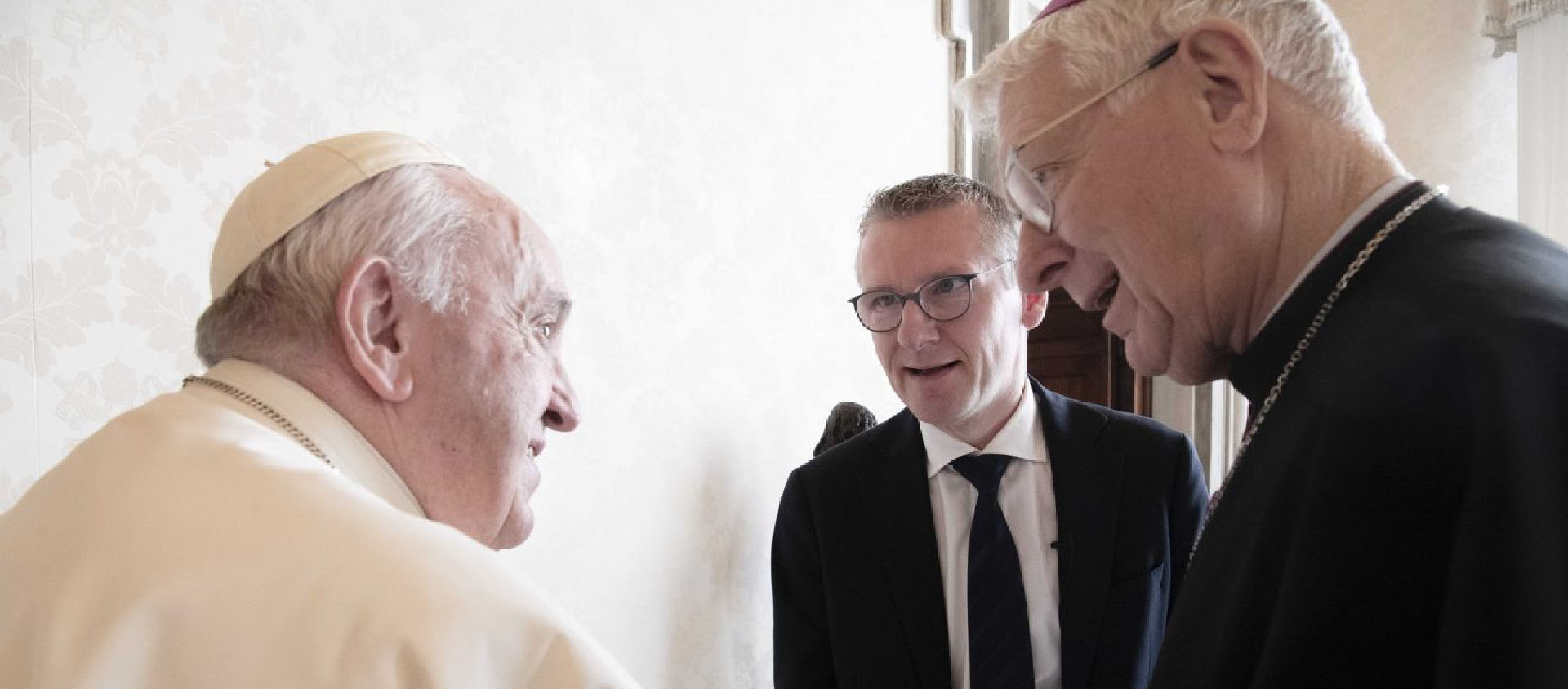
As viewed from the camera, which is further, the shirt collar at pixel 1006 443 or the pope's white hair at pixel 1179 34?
the shirt collar at pixel 1006 443

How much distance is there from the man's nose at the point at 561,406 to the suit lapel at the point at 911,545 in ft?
3.47

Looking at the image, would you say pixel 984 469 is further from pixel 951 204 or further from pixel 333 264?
pixel 333 264

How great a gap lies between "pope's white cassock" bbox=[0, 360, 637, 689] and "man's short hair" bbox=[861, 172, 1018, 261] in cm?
170

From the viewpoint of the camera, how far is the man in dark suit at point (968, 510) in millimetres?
2348

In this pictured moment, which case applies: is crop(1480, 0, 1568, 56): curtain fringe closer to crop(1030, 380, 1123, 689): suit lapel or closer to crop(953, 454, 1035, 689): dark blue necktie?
crop(1030, 380, 1123, 689): suit lapel

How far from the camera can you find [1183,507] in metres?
2.44

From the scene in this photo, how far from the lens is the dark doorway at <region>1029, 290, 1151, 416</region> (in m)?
5.57

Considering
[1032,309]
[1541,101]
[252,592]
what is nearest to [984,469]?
[1032,309]

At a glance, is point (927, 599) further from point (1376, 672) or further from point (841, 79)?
point (841, 79)

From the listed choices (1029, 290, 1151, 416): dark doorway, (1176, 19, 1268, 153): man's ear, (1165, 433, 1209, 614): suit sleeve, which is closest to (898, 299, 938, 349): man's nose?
(1165, 433, 1209, 614): suit sleeve

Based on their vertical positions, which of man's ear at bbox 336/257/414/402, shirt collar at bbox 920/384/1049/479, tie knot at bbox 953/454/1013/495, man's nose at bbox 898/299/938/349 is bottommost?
tie knot at bbox 953/454/1013/495

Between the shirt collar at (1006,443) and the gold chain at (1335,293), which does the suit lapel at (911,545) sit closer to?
the shirt collar at (1006,443)

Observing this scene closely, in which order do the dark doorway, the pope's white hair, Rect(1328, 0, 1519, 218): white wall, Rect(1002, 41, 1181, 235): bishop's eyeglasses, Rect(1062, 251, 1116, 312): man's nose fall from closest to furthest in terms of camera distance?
the pope's white hair
Rect(1002, 41, 1181, 235): bishop's eyeglasses
Rect(1062, 251, 1116, 312): man's nose
Rect(1328, 0, 1519, 218): white wall
the dark doorway

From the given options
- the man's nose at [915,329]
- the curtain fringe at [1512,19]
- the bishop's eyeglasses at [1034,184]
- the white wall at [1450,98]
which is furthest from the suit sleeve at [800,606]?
the curtain fringe at [1512,19]
